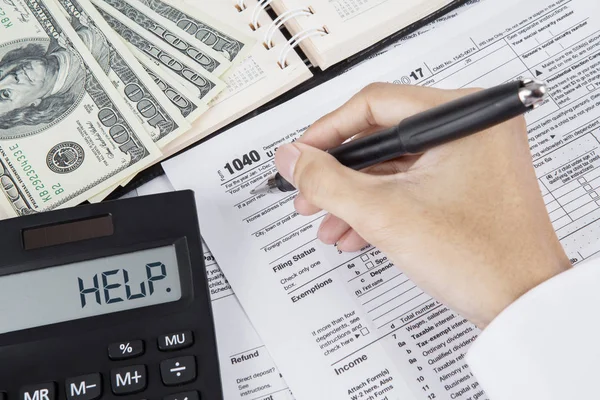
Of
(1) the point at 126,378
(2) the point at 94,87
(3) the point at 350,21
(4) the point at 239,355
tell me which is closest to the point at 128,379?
(1) the point at 126,378

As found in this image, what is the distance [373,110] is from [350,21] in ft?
0.56

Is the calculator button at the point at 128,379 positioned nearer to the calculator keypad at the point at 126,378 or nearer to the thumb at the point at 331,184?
the calculator keypad at the point at 126,378

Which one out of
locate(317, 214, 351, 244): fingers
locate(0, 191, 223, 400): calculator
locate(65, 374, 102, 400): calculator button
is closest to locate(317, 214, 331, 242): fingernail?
locate(317, 214, 351, 244): fingers

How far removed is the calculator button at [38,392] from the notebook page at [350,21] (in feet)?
1.36

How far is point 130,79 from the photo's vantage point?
704mm

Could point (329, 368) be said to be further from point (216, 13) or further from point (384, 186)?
point (216, 13)

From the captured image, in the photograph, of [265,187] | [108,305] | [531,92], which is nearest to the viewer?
[531,92]

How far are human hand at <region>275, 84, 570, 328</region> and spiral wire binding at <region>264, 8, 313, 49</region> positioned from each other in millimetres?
219

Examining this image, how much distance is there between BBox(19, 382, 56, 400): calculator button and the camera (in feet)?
1.64

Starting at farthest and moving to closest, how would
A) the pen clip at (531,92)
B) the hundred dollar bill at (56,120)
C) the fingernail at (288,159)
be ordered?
1. the hundred dollar bill at (56,120)
2. the fingernail at (288,159)
3. the pen clip at (531,92)

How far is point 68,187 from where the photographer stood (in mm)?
656

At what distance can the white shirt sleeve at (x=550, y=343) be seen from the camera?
0.51 meters

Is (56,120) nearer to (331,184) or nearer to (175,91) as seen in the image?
(175,91)

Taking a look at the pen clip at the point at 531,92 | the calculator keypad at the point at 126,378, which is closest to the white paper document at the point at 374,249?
the calculator keypad at the point at 126,378
